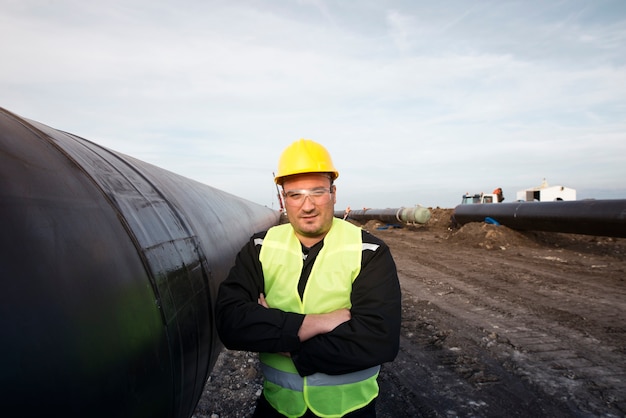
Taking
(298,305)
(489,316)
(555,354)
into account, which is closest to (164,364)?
(298,305)

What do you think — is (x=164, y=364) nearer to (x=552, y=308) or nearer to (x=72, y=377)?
(x=72, y=377)

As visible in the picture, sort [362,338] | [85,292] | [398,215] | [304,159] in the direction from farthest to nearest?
1. [398,215]
2. [304,159]
3. [362,338]
4. [85,292]

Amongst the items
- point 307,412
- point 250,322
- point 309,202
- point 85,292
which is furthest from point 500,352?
point 85,292

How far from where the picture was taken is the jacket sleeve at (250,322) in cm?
199

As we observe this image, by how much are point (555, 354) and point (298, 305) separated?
3.63m

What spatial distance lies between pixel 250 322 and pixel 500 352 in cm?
357

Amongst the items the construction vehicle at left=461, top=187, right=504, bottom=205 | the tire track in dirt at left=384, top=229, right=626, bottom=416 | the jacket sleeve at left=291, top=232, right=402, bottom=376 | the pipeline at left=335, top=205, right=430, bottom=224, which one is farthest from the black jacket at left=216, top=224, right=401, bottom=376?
the construction vehicle at left=461, top=187, right=504, bottom=205

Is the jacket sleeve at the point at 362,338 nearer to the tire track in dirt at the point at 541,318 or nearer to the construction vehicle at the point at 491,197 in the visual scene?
the tire track in dirt at the point at 541,318

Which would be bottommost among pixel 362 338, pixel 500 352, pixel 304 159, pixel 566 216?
pixel 500 352

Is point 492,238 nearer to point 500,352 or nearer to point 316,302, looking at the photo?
point 500,352

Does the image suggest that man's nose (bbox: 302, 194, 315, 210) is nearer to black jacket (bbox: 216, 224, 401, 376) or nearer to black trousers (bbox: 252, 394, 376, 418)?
black jacket (bbox: 216, 224, 401, 376)

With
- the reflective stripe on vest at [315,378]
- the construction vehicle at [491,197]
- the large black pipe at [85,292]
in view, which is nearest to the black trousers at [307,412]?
the reflective stripe on vest at [315,378]

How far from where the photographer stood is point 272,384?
2.22 m

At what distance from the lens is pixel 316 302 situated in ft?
7.04
